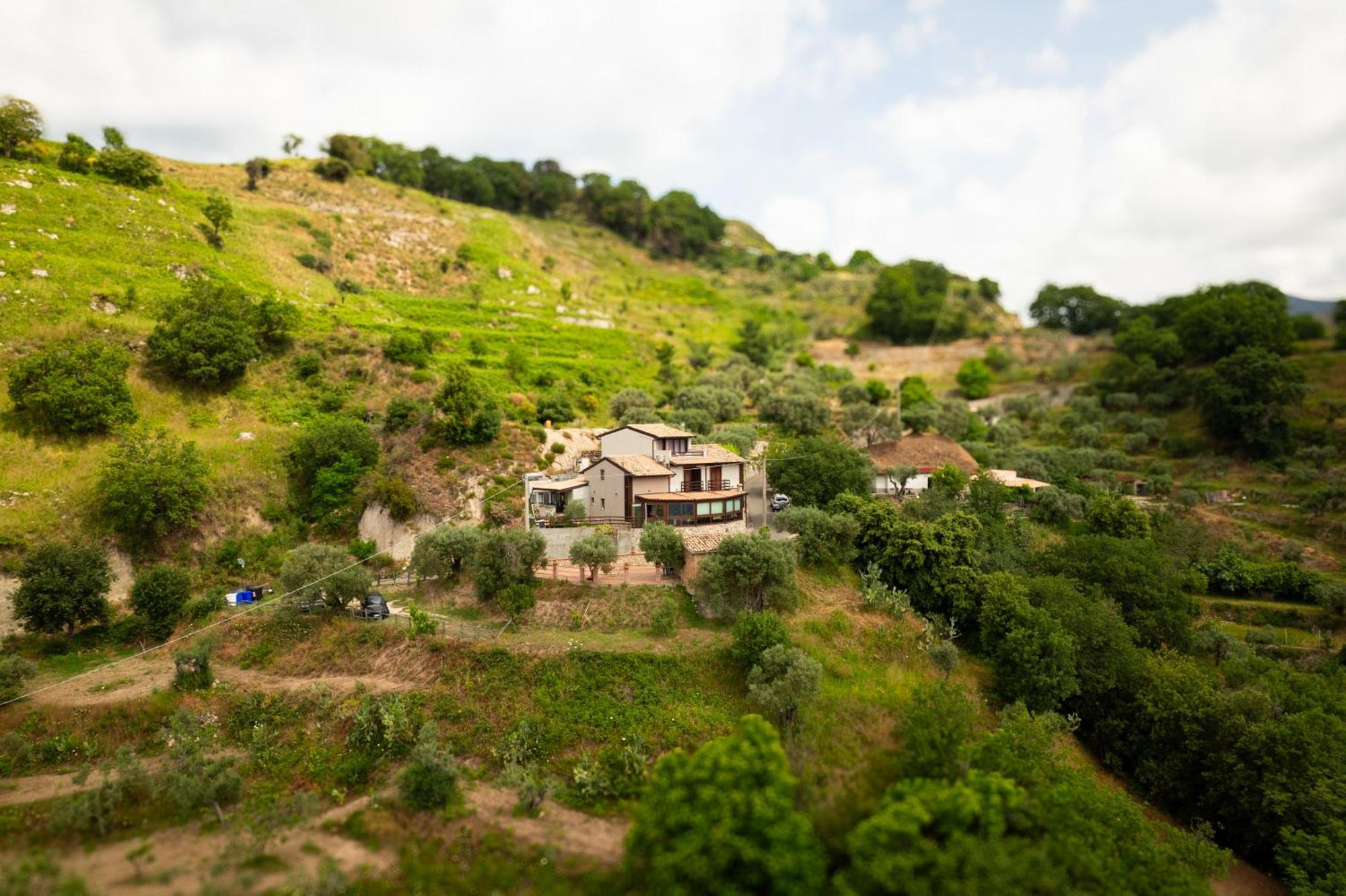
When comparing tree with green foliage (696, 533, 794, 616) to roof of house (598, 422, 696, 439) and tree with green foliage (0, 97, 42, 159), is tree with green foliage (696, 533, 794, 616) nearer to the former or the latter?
roof of house (598, 422, 696, 439)

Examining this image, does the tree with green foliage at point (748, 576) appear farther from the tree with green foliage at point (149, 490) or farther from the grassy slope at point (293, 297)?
the tree with green foliage at point (149, 490)

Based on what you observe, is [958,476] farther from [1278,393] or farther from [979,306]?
[979,306]

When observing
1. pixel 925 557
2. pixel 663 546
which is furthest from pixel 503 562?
pixel 925 557

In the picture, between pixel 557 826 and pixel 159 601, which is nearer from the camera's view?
pixel 557 826

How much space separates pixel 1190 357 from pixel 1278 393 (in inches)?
683

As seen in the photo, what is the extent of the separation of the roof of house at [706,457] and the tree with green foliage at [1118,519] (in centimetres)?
2407

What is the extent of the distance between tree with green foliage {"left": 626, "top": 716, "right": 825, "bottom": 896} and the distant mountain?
90813 mm

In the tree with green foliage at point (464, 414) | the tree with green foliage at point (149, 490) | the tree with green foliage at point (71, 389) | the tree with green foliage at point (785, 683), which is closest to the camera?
the tree with green foliage at point (785, 683)

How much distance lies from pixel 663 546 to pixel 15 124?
62804 mm

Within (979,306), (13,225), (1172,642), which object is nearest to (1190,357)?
(979,306)

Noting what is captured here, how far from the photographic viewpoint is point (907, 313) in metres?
88.8

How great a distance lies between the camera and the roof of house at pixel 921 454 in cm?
5056

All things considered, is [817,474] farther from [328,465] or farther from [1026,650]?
[328,465]

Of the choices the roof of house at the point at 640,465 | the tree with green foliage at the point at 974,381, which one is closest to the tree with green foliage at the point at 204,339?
the roof of house at the point at 640,465
